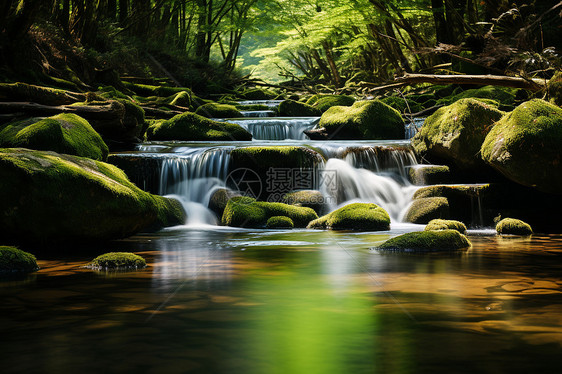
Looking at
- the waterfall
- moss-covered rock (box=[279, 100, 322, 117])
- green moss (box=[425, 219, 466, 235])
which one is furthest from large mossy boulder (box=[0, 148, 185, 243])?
moss-covered rock (box=[279, 100, 322, 117])

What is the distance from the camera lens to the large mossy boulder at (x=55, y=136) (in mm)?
9680

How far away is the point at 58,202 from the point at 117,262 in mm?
1521

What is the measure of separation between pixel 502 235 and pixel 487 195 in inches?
57.6

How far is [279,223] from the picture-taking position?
10.3m

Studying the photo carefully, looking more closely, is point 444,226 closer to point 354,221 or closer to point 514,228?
point 514,228

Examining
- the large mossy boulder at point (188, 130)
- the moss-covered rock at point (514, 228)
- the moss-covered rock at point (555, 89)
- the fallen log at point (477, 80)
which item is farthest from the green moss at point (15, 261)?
the large mossy boulder at point (188, 130)

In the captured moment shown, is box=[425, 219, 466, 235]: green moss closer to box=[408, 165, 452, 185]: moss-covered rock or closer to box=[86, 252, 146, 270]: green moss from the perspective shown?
box=[408, 165, 452, 185]: moss-covered rock

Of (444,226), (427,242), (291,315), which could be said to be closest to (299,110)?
(444,226)

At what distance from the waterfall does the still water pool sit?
10.8 meters

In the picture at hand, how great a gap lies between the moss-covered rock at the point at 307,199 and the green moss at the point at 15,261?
6193 mm

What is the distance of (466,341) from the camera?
329 cm

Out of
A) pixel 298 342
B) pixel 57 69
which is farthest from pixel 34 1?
pixel 298 342

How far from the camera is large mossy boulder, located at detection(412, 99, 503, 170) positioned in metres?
11.5

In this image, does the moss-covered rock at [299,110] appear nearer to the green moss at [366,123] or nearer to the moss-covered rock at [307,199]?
the green moss at [366,123]
